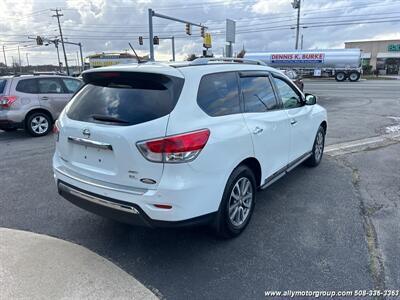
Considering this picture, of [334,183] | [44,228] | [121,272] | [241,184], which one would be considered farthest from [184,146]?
[334,183]

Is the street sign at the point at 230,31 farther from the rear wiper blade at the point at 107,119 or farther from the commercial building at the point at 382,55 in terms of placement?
the commercial building at the point at 382,55

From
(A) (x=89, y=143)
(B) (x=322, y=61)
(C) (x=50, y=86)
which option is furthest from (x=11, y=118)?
(B) (x=322, y=61)

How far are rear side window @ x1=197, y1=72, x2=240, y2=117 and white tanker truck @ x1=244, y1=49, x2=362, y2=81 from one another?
37.2 m

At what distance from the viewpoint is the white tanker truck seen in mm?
36219

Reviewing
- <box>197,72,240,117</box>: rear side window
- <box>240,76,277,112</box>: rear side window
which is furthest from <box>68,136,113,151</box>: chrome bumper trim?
<box>240,76,277,112</box>: rear side window

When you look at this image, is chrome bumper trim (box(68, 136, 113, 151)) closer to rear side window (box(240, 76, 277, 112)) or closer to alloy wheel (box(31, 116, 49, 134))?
rear side window (box(240, 76, 277, 112))

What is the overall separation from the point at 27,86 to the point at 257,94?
708 cm

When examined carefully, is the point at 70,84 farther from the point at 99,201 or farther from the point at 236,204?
the point at 236,204

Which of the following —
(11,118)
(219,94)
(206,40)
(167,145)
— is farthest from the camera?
(206,40)

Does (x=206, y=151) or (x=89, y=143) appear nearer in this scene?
(x=206, y=151)

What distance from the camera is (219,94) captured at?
3.20m

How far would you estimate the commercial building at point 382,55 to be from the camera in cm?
6072

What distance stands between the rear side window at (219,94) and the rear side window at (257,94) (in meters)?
0.16

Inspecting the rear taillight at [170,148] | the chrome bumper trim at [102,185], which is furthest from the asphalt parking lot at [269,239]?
the rear taillight at [170,148]
